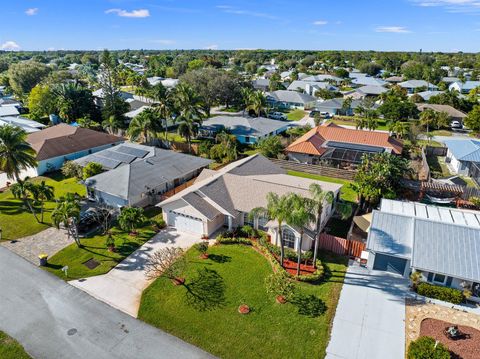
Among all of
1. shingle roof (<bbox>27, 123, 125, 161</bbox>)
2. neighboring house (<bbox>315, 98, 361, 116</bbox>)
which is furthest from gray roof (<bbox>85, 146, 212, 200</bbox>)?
neighboring house (<bbox>315, 98, 361, 116</bbox>)

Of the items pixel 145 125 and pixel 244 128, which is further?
pixel 244 128

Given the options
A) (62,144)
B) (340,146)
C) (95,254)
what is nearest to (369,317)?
(95,254)

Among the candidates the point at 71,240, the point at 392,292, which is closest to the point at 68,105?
the point at 71,240

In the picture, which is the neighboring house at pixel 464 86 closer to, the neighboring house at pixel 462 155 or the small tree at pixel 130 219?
the neighboring house at pixel 462 155

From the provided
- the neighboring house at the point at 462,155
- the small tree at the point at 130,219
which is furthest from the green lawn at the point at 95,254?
the neighboring house at the point at 462,155

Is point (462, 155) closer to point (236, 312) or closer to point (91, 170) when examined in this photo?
point (236, 312)

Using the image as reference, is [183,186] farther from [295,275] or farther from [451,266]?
[451,266]

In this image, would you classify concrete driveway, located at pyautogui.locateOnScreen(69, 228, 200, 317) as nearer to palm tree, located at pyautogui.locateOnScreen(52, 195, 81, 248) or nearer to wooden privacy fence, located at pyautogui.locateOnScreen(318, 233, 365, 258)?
palm tree, located at pyautogui.locateOnScreen(52, 195, 81, 248)
